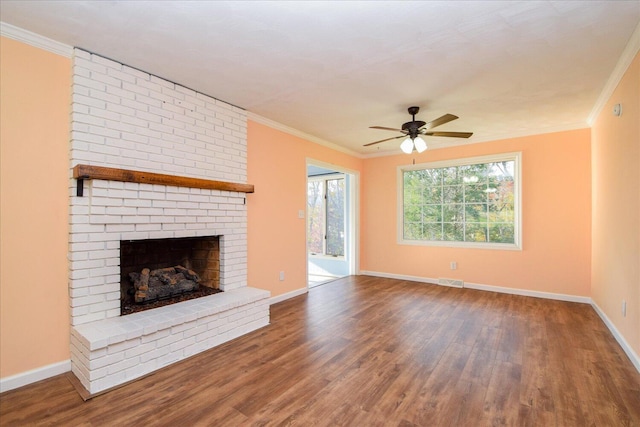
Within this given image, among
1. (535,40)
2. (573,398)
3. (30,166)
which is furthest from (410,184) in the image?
(30,166)

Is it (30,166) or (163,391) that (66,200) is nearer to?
(30,166)

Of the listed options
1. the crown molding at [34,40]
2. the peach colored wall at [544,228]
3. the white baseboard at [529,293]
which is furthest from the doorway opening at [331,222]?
the crown molding at [34,40]

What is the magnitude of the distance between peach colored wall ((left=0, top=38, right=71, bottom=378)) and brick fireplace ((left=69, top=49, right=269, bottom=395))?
0.34 ft

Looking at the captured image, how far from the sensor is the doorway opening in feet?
20.4

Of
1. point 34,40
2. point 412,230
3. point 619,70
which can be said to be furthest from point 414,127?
point 34,40

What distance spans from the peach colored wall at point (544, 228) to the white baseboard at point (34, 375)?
16.4 feet

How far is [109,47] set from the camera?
2.35 meters

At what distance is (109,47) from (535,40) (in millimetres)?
3236

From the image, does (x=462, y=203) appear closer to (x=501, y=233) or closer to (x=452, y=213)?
(x=452, y=213)

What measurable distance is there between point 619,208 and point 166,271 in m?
4.52

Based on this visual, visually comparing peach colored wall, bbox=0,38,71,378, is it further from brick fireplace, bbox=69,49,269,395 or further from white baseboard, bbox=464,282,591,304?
white baseboard, bbox=464,282,591,304

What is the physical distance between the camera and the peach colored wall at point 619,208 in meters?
2.40

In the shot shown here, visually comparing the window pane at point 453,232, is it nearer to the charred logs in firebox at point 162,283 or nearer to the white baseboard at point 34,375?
the charred logs in firebox at point 162,283

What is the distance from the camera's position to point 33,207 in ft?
7.28
